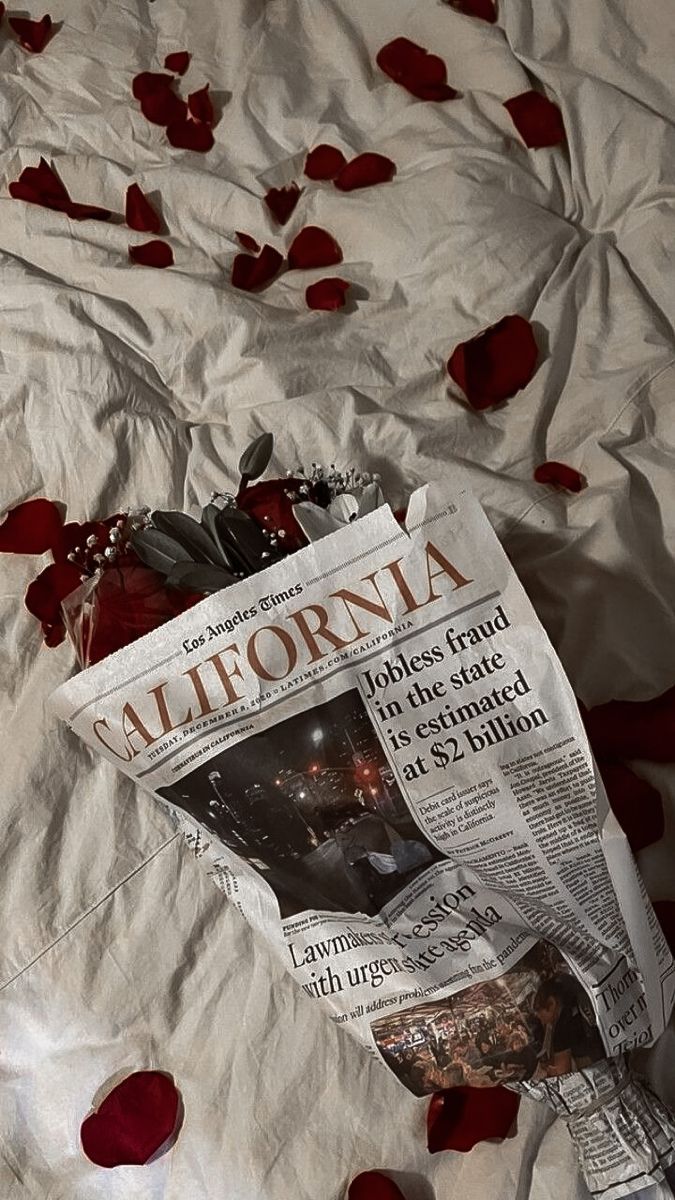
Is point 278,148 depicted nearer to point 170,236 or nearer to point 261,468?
point 170,236

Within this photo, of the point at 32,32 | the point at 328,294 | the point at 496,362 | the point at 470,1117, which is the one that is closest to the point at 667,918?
the point at 470,1117

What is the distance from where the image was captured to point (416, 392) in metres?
1.02

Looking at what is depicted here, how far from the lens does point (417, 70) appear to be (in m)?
1.18

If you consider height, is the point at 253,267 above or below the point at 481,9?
below

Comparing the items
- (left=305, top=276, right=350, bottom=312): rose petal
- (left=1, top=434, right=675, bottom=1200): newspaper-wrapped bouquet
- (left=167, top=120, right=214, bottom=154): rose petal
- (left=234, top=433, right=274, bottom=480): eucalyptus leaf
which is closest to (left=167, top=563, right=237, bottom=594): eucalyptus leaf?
(left=1, top=434, right=675, bottom=1200): newspaper-wrapped bouquet

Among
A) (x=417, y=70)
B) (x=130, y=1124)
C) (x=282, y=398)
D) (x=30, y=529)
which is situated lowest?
(x=130, y=1124)

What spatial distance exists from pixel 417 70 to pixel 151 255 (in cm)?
35

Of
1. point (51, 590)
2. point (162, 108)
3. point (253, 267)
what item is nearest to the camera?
point (51, 590)

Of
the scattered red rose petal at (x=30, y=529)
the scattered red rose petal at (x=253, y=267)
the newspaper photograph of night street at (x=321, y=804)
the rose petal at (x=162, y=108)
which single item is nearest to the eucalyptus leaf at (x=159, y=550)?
the newspaper photograph of night street at (x=321, y=804)

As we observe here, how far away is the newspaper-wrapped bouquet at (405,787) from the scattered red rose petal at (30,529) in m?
0.27

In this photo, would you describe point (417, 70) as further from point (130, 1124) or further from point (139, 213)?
point (130, 1124)

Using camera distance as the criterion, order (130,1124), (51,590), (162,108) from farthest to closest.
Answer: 1. (162,108)
2. (51,590)
3. (130,1124)

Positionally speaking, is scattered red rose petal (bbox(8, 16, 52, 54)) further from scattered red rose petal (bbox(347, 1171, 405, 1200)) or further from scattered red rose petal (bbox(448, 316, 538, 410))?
scattered red rose petal (bbox(347, 1171, 405, 1200))

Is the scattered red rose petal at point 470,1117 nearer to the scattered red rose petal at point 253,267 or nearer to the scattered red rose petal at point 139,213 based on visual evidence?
the scattered red rose petal at point 253,267
